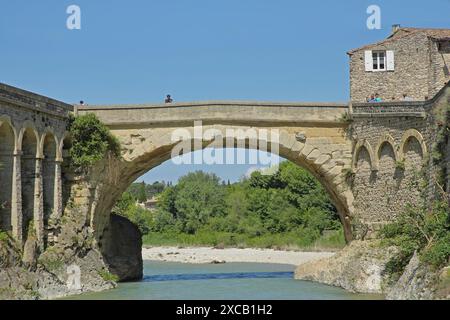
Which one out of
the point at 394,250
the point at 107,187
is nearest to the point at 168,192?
the point at 107,187

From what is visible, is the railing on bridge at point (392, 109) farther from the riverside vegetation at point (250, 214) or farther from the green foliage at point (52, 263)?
the riverside vegetation at point (250, 214)

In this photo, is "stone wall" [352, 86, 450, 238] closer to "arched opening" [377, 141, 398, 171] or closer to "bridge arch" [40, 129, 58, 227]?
"arched opening" [377, 141, 398, 171]

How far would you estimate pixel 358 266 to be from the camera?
25.2 m

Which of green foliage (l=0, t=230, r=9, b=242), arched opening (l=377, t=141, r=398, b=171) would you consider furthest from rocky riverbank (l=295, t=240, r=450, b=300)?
green foliage (l=0, t=230, r=9, b=242)

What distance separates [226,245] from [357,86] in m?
27.1

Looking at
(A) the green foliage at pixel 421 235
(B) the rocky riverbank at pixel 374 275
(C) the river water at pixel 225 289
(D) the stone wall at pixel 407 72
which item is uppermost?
(D) the stone wall at pixel 407 72

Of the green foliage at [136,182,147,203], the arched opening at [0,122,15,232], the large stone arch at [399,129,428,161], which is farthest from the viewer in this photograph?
the green foliage at [136,182,147,203]

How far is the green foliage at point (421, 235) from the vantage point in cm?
1978

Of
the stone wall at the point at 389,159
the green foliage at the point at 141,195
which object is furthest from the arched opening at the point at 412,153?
the green foliage at the point at 141,195

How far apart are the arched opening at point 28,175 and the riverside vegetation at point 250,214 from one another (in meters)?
27.7

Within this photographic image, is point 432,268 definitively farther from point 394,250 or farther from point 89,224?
point 89,224

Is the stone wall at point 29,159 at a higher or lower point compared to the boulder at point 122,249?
higher

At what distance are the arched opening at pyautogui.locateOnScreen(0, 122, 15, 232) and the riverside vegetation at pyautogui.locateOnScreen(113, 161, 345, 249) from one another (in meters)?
29.2

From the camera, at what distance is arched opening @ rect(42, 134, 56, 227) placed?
84.9 feet
